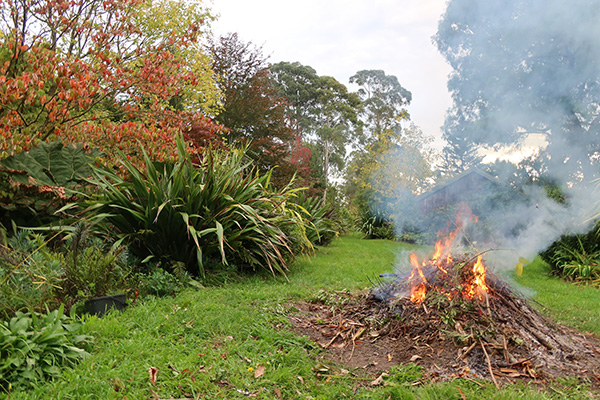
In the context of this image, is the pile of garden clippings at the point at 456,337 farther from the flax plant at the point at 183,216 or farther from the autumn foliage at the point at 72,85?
the autumn foliage at the point at 72,85

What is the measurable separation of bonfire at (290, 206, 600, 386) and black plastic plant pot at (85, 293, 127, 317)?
154 centimetres

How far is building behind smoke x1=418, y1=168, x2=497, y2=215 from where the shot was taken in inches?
481

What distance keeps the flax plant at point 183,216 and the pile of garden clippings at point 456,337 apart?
1.51 m

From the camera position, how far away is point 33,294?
2.68 m

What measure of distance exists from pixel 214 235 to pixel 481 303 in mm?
2850

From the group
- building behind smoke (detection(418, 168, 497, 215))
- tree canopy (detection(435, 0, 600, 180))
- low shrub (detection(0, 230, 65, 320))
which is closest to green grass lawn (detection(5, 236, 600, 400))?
low shrub (detection(0, 230, 65, 320))

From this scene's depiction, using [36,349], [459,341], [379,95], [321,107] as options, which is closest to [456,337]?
[459,341]

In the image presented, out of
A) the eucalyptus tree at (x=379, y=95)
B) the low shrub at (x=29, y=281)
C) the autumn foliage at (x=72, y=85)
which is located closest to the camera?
the low shrub at (x=29, y=281)

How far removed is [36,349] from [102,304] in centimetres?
91

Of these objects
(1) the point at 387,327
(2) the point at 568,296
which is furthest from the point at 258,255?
(2) the point at 568,296

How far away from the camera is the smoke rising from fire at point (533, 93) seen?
15.7ft

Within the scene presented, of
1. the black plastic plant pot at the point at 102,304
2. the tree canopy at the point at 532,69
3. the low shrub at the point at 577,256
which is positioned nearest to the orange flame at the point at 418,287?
the black plastic plant pot at the point at 102,304

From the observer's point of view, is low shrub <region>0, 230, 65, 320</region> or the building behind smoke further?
the building behind smoke

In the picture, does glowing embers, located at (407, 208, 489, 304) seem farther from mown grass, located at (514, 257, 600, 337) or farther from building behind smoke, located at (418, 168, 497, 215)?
building behind smoke, located at (418, 168, 497, 215)
